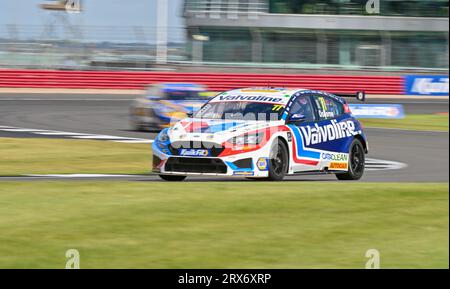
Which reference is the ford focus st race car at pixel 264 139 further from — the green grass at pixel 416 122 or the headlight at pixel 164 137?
the green grass at pixel 416 122

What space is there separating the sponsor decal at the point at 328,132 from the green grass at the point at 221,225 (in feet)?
6.06

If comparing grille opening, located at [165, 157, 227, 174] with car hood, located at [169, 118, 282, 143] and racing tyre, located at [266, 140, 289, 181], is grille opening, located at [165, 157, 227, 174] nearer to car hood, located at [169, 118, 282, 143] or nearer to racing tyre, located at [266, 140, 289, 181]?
car hood, located at [169, 118, 282, 143]

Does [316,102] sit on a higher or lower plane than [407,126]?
higher

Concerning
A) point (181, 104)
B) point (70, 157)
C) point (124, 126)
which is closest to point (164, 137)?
point (70, 157)

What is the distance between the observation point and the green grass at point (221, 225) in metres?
6.59

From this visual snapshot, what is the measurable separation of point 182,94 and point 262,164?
31.7 feet

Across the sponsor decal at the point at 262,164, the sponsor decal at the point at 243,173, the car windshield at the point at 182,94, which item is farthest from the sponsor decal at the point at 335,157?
the car windshield at the point at 182,94

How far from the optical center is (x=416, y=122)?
92.0ft

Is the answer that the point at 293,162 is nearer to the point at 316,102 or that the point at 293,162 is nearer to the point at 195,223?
the point at 316,102

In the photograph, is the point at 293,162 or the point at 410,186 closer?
the point at 410,186

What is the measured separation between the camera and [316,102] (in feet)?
42.5

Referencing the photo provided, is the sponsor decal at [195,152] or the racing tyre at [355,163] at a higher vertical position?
the sponsor decal at [195,152]
